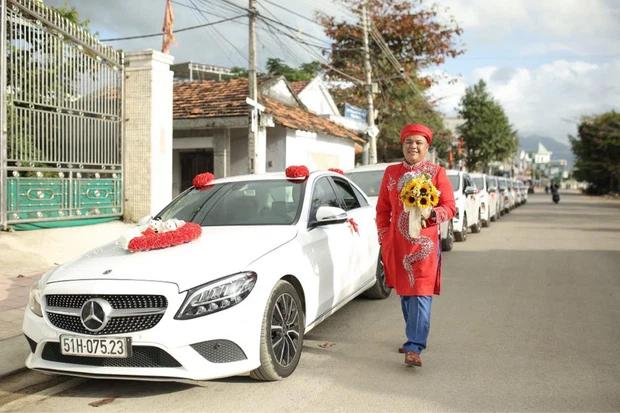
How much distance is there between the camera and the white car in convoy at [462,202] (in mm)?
13492

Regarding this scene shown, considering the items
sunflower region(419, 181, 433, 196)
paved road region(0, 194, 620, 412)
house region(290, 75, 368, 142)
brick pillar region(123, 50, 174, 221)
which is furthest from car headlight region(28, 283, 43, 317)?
house region(290, 75, 368, 142)

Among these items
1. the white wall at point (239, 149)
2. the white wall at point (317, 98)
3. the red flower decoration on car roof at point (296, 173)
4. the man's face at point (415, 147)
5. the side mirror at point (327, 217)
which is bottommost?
the side mirror at point (327, 217)

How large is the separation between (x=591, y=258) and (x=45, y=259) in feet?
30.6

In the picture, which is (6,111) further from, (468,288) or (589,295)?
(589,295)

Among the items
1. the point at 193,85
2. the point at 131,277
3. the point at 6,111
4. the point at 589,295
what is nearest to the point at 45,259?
the point at 6,111

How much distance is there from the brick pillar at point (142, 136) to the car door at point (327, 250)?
7.20m

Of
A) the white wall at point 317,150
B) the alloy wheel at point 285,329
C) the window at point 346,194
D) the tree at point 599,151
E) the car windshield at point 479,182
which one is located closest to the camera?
the alloy wheel at point 285,329

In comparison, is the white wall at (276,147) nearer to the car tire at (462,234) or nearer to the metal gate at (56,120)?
the car tire at (462,234)

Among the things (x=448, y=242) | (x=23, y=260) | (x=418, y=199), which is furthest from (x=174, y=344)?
(x=448, y=242)

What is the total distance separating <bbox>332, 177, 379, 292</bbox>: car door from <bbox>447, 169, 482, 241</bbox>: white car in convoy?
6503mm

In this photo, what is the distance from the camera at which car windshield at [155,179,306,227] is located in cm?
515

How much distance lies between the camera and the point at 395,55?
115ft

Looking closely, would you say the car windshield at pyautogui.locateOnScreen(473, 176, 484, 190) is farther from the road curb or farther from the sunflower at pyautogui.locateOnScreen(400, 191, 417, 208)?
the road curb

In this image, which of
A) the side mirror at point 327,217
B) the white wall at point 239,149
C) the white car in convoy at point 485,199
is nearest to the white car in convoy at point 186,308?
the side mirror at point 327,217
